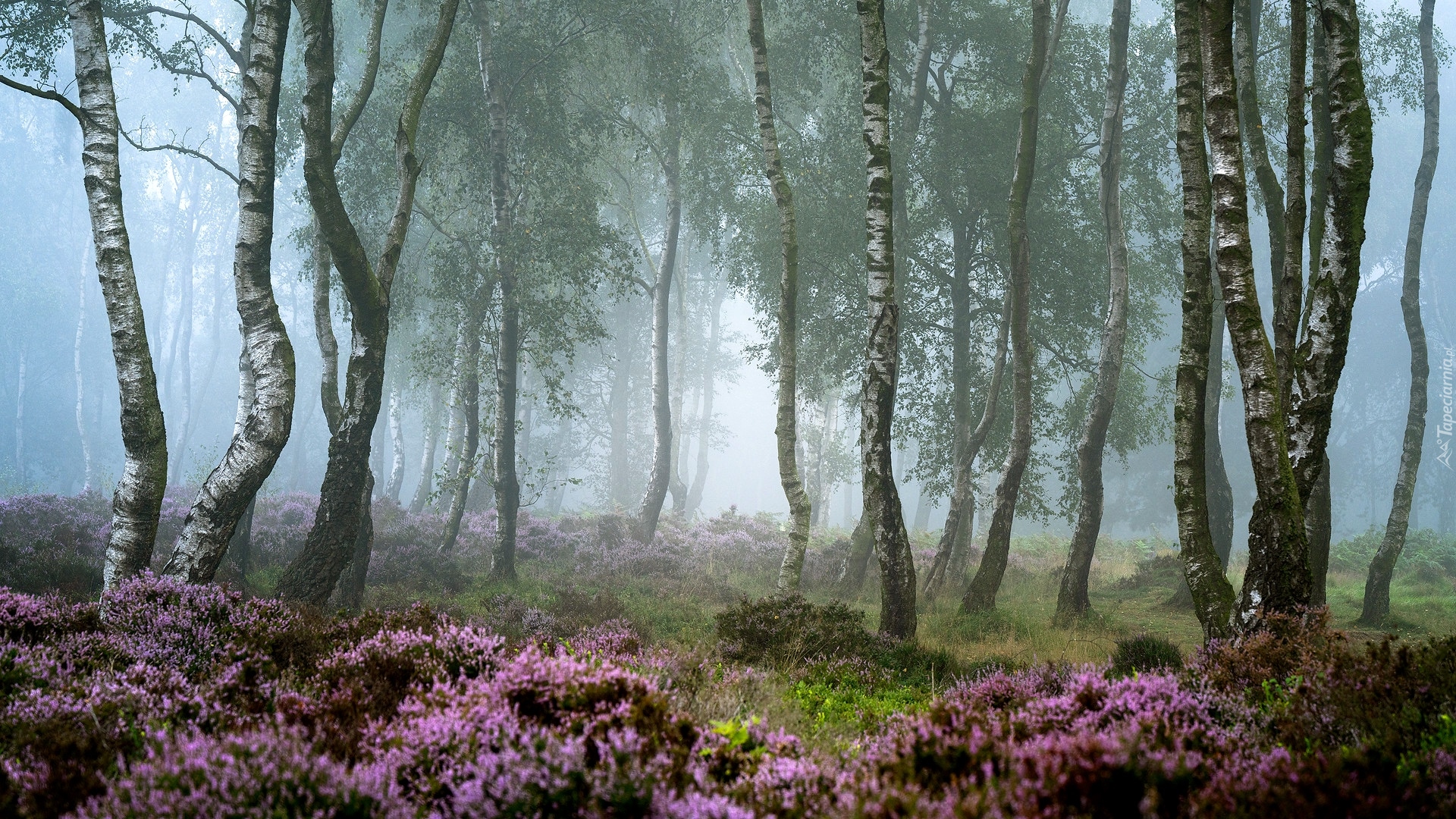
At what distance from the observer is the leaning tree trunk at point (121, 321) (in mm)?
6805

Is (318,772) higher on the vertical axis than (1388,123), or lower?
lower

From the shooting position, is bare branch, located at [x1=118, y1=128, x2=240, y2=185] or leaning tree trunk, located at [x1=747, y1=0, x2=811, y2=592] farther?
leaning tree trunk, located at [x1=747, y1=0, x2=811, y2=592]

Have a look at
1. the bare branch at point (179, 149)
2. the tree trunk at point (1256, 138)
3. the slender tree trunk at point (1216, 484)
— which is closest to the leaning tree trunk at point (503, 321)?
the bare branch at point (179, 149)

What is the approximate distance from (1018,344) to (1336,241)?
6443mm

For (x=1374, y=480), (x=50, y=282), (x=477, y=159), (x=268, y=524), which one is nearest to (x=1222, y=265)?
(x=477, y=159)

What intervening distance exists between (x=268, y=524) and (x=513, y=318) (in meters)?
8.07

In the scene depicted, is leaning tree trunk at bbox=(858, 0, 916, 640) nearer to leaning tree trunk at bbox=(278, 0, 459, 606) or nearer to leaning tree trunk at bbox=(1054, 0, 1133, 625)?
leaning tree trunk at bbox=(1054, 0, 1133, 625)

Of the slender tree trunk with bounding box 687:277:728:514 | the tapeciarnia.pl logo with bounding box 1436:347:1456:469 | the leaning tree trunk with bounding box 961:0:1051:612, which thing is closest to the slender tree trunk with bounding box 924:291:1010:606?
the leaning tree trunk with bounding box 961:0:1051:612

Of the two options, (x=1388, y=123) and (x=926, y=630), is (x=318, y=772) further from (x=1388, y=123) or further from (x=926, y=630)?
(x=1388, y=123)

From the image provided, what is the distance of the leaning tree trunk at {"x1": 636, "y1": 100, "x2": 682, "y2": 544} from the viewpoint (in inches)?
817

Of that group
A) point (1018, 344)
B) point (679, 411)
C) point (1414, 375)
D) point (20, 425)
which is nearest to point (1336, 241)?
point (1018, 344)

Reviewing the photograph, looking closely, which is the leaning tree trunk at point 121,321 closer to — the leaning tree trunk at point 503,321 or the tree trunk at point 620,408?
the leaning tree trunk at point 503,321

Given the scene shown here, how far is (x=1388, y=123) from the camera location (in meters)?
56.5

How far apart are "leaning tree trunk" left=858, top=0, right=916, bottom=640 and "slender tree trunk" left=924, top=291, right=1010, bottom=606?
17.1ft
